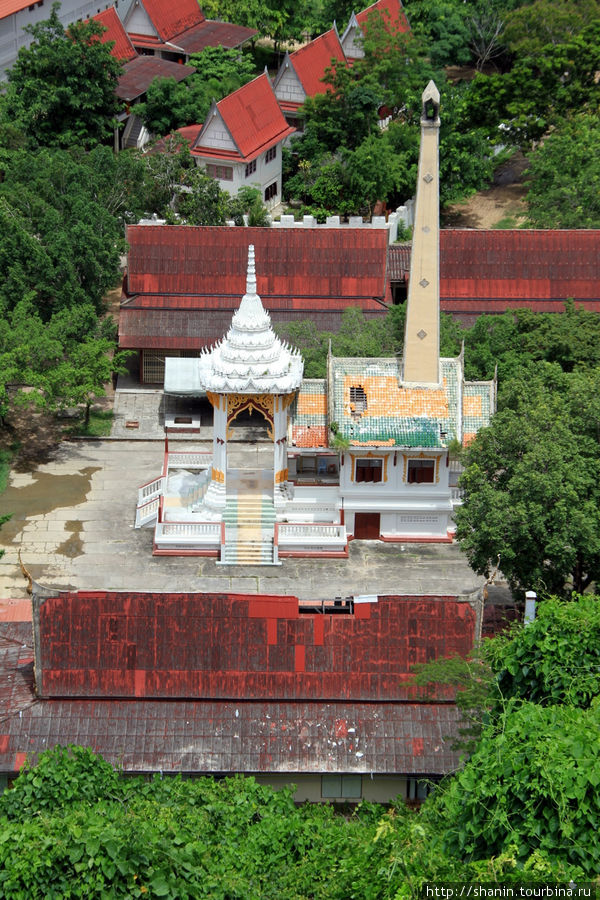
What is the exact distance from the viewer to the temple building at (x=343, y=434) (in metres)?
51.6

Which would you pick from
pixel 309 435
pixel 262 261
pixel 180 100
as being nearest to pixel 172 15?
pixel 180 100

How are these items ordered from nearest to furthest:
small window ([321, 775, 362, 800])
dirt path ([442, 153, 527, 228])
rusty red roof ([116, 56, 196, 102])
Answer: small window ([321, 775, 362, 800]) → dirt path ([442, 153, 527, 228]) → rusty red roof ([116, 56, 196, 102])

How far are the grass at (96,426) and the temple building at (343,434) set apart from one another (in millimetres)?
7924

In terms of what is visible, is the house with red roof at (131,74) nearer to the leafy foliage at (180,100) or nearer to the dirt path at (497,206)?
the leafy foliage at (180,100)

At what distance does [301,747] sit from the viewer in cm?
3791

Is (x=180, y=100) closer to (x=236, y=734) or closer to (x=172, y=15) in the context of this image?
(x=172, y=15)

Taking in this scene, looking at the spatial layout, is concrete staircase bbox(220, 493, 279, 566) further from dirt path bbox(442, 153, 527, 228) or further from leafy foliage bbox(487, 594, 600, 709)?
dirt path bbox(442, 153, 527, 228)

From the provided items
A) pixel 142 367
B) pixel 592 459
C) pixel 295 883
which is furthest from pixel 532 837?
pixel 142 367

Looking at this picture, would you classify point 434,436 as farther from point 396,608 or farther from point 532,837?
point 532,837

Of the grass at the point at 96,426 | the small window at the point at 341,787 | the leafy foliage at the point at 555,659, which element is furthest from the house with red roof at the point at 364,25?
the leafy foliage at the point at 555,659

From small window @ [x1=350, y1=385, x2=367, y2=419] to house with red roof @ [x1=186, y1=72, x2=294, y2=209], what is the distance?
30.3 metres

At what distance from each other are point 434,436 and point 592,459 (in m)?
7.83

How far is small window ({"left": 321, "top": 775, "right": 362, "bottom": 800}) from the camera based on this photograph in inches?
1497

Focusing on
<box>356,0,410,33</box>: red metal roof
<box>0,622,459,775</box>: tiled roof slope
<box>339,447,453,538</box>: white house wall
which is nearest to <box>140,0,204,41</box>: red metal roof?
<box>356,0,410,33</box>: red metal roof
